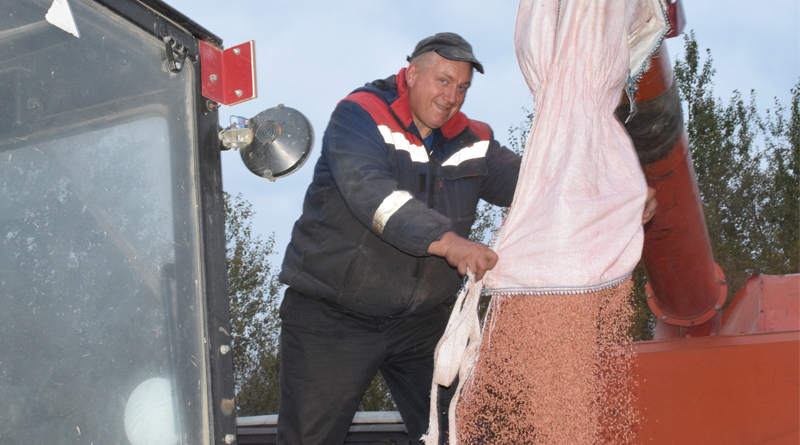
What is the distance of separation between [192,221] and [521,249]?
3.14 ft

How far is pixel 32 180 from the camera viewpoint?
4.38 feet

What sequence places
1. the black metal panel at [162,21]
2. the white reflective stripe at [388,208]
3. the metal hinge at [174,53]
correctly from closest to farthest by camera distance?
1. the black metal panel at [162,21]
2. the metal hinge at [174,53]
3. the white reflective stripe at [388,208]

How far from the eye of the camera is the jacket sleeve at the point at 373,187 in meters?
2.04

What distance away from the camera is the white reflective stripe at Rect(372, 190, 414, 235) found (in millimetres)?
2094

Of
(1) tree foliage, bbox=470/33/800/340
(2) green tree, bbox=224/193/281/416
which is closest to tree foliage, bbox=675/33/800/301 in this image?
(1) tree foliage, bbox=470/33/800/340

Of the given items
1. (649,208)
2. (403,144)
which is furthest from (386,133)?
(649,208)

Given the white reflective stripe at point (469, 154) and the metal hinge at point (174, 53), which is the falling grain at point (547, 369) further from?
the metal hinge at point (174, 53)

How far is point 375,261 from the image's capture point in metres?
2.48

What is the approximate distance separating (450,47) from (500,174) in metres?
0.56

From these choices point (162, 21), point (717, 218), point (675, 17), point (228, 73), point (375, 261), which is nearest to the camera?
point (162, 21)

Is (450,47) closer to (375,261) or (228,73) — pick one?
(375,261)

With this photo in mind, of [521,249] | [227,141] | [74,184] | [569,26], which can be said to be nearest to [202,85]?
[227,141]

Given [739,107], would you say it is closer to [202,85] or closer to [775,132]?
[775,132]

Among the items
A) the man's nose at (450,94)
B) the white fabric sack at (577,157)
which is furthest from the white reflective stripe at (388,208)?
the man's nose at (450,94)
